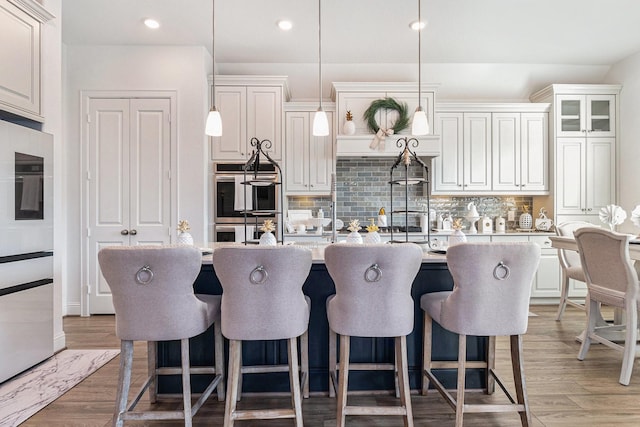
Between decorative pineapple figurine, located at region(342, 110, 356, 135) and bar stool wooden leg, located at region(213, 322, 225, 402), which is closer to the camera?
bar stool wooden leg, located at region(213, 322, 225, 402)

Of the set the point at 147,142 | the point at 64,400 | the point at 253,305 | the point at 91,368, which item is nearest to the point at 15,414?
the point at 64,400

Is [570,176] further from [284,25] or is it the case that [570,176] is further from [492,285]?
[284,25]

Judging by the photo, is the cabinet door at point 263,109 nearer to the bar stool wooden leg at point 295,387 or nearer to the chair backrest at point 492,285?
the bar stool wooden leg at point 295,387

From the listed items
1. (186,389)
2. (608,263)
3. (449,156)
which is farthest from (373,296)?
(449,156)

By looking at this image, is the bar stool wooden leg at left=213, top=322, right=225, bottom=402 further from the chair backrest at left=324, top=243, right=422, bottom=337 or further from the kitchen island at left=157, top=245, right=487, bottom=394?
the chair backrest at left=324, top=243, right=422, bottom=337

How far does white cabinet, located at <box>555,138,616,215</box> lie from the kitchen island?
3245mm

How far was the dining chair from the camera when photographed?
235cm

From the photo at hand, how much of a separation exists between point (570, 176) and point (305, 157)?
11.1ft

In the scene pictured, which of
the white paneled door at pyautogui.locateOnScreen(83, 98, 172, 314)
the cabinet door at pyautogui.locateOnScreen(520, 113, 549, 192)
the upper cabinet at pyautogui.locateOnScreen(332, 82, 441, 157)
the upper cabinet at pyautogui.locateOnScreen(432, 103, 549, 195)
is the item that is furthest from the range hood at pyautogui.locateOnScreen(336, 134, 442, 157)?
the white paneled door at pyautogui.locateOnScreen(83, 98, 172, 314)

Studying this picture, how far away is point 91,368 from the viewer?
2.62 m

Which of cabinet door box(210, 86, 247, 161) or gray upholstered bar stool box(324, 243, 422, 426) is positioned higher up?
cabinet door box(210, 86, 247, 161)

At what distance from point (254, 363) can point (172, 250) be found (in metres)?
1.03

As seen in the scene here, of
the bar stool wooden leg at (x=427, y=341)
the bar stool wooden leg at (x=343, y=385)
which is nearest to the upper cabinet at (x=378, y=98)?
the bar stool wooden leg at (x=427, y=341)

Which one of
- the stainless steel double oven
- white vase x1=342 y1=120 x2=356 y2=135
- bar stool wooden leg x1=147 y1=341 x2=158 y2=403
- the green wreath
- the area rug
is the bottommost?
the area rug
